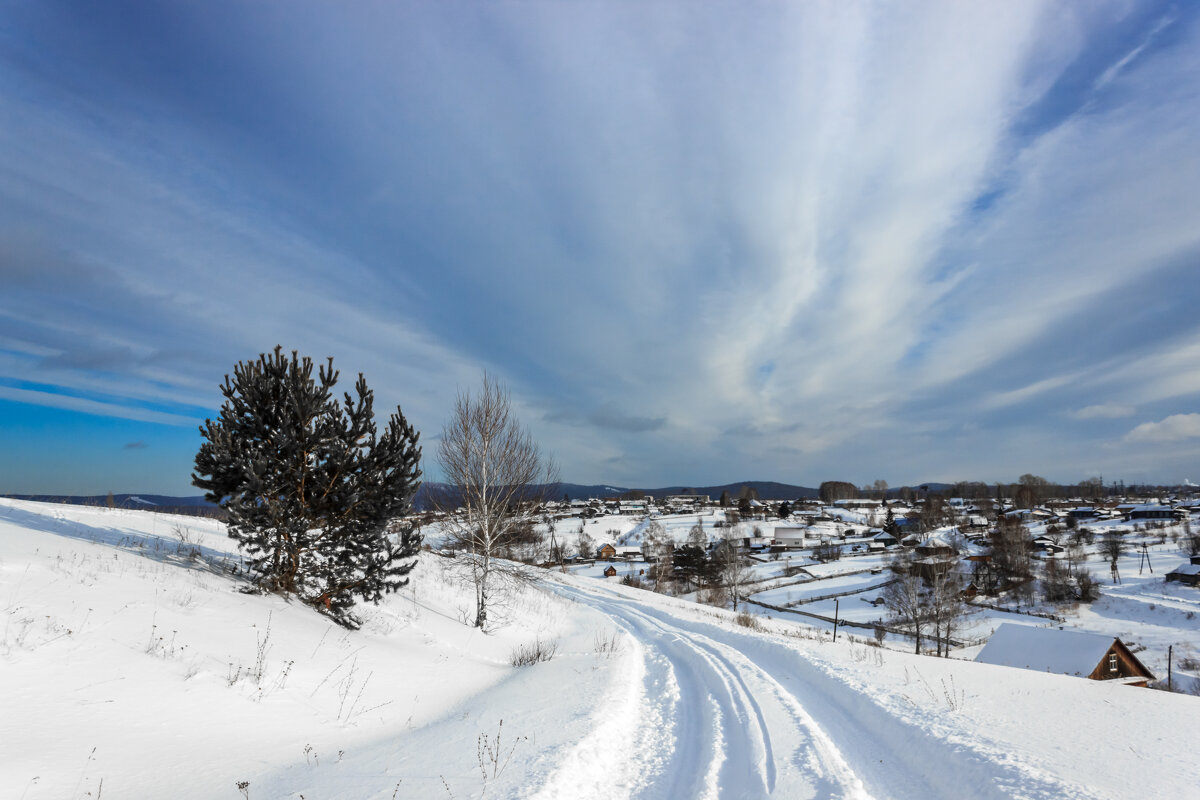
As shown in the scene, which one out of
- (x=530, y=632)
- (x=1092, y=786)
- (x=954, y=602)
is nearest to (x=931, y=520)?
(x=954, y=602)

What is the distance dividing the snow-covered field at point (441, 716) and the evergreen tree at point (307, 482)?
1258 mm

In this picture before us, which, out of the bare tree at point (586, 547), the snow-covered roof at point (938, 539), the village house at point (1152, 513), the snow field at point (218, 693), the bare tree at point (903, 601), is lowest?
the bare tree at point (586, 547)

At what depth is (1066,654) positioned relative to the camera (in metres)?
28.3

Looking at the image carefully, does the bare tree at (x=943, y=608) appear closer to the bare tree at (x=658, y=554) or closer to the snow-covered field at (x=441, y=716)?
the bare tree at (x=658, y=554)

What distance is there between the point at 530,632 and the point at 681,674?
9.90m

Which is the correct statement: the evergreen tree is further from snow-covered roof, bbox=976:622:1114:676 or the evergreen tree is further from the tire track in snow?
snow-covered roof, bbox=976:622:1114:676

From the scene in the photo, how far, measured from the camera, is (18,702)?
208 inches

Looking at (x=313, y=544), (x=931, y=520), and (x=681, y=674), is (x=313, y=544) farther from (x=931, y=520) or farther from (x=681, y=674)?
(x=931, y=520)

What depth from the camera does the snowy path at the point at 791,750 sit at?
5.77 m

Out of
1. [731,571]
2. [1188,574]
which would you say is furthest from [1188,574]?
[731,571]

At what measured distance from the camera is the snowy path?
5.77 metres

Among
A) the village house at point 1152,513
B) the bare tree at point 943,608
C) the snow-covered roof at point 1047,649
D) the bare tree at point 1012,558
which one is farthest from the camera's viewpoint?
the village house at point 1152,513

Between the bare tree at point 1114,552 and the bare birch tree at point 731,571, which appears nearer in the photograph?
the bare birch tree at point 731,571

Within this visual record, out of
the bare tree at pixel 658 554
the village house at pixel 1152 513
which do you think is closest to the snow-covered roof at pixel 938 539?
the village house at pixel 1152 513
